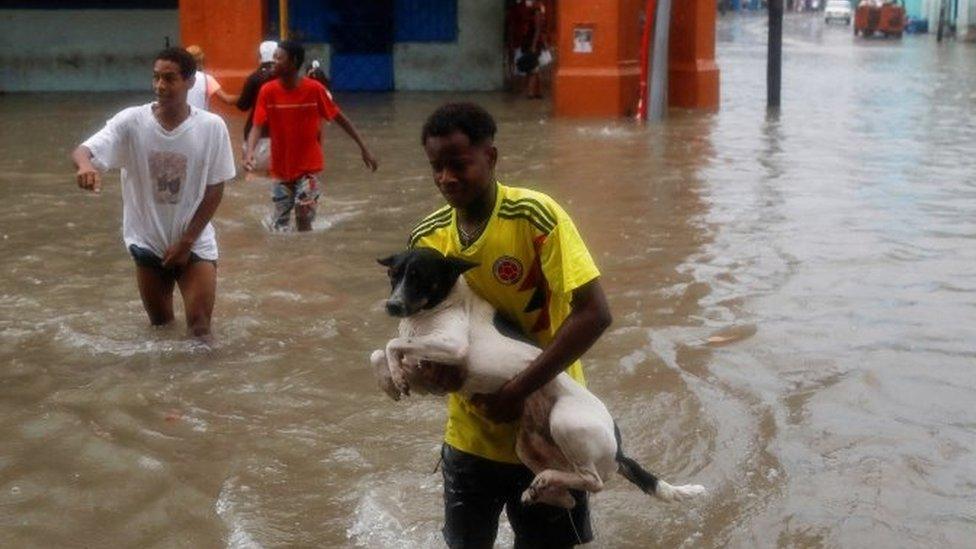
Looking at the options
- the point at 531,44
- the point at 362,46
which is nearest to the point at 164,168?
the point at 531,44

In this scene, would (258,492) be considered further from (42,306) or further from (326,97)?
(326,97)

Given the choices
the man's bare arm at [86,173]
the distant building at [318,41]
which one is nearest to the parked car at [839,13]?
the distant building at [318,41]

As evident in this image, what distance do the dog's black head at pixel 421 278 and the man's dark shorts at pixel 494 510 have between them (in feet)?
1.67

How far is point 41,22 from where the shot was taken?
25938 millimetres

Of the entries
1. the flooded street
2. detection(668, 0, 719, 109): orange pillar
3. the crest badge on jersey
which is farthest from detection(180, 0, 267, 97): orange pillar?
the crest badge on jersey

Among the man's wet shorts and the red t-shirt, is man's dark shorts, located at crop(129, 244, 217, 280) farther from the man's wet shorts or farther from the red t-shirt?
the man's wet shorts

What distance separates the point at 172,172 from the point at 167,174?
3 centimetres

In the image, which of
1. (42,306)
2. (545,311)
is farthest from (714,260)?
(545,311)

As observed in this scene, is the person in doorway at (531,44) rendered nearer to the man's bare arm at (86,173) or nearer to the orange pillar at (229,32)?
the orange pillar at (229,32)

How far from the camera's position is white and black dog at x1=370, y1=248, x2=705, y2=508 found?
11.7 ft

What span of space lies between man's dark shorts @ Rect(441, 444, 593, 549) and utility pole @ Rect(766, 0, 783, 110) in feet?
56.8

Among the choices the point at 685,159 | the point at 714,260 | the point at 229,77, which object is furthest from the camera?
the point at 229,77

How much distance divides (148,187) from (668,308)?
10.2ft

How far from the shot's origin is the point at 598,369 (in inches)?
286
